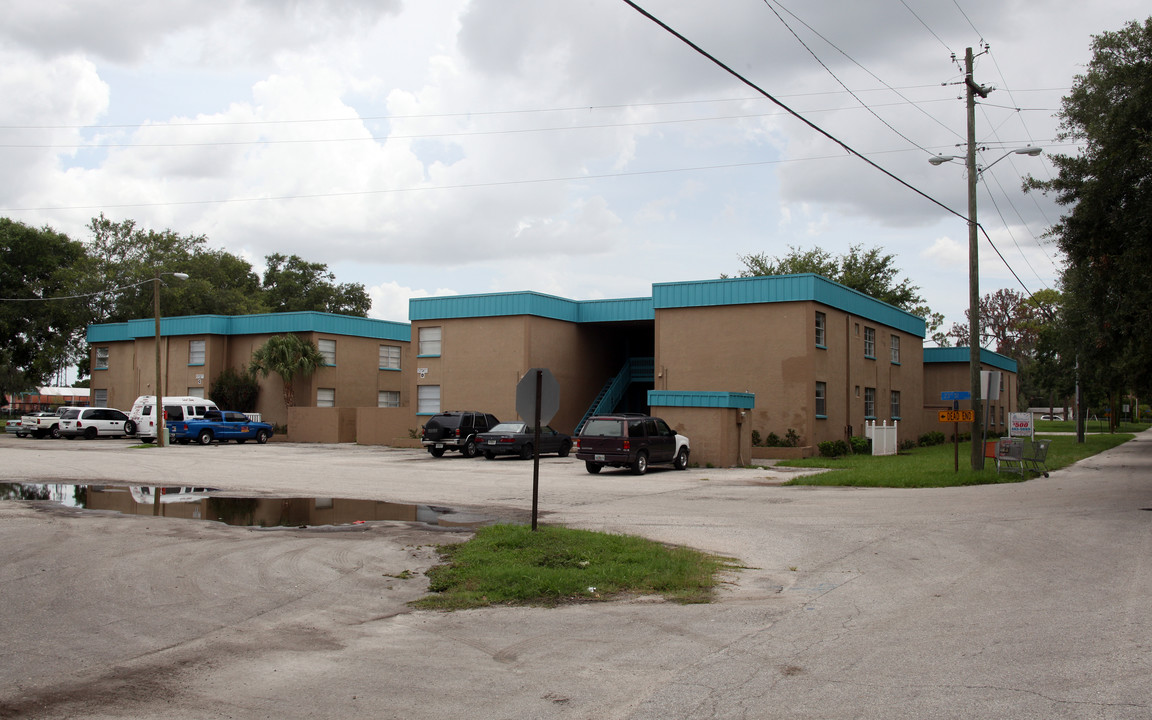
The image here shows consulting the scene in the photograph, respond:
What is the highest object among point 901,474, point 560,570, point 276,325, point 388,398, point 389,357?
point 276,325

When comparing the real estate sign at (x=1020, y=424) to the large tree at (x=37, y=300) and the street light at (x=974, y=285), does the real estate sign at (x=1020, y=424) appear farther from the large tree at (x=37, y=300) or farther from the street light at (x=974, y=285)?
the large tree at (x=37, y=300)

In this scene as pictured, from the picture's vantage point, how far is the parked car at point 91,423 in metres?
44.2

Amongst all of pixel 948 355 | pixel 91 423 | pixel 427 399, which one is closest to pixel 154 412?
pixel 91 423

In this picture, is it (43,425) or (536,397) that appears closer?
(536,397)

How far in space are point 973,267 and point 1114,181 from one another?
5.02 metres

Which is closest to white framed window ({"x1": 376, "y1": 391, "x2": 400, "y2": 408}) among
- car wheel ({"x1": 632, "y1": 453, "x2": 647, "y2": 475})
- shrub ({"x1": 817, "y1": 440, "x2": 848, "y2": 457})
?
shrub ({"x1": 817, "y1": 440, "x2": 848, "y2": 457})

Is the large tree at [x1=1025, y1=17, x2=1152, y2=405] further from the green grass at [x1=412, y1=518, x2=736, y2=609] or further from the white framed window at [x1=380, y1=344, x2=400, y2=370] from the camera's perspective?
the white framed window at [x1=380, y1=344, x2=400, y2=370]

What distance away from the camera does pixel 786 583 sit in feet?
31.9

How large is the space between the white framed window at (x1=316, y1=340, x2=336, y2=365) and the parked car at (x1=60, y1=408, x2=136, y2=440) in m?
9.91

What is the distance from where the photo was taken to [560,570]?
31.4ft

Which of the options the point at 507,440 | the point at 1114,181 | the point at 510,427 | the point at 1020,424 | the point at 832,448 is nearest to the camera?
the point at 1114,181

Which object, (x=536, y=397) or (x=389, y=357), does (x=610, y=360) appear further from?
(x=536, y=397)

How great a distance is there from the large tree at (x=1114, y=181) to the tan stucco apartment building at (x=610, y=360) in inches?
423

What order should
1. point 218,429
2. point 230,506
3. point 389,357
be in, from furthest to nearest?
1. point 389,357
2. point 218,429
3. point 230,506
